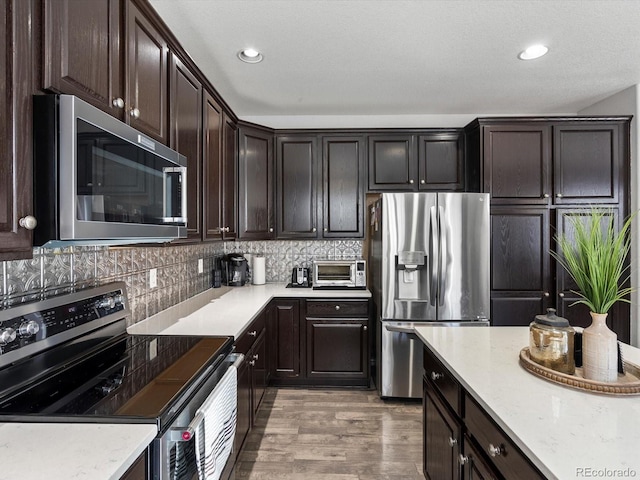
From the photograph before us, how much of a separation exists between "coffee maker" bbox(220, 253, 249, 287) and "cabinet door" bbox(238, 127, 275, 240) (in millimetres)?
325

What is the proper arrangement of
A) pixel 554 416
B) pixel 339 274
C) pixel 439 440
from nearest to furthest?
Result: pixel 554 416, pixel 439 440, pixel 339 274

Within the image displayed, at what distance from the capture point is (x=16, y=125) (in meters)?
0.88

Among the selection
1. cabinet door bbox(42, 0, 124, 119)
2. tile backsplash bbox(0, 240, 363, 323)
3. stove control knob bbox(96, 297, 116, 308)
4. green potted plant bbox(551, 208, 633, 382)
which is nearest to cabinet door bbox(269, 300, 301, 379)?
tile backsplash bbox(0, 240, 363, 323)

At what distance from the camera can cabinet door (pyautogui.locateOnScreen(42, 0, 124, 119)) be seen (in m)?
0.97

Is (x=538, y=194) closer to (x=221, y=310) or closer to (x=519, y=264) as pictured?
(x=519, y=264)

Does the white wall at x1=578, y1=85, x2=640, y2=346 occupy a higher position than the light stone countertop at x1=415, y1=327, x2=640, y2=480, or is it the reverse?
the white wall at x1=578, y1=85, x2=640, y2=346

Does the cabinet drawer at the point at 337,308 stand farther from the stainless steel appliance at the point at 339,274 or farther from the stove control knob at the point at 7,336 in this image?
the stove control knob at the point at 7,336

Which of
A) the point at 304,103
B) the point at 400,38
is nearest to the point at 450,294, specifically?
the point at 400,38

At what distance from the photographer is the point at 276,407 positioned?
2850mm

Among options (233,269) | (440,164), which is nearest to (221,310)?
(233,269)

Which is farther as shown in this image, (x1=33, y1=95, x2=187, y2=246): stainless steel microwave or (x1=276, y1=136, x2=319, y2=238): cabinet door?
(x1=276, y1=136, x2=319, y2=238): cabinet door

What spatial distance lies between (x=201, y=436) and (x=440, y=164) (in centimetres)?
308

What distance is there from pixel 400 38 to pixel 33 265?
2.24m

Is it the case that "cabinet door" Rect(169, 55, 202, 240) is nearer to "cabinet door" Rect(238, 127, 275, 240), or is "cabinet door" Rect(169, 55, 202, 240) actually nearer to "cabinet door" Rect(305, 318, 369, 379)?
"cabinet door" Rect(238, 127, 275, 240)
